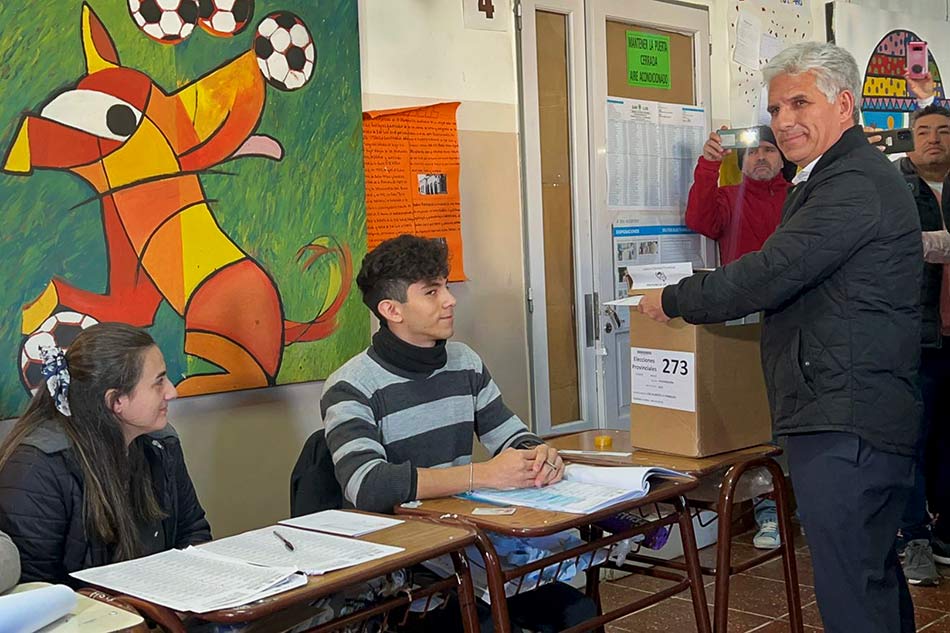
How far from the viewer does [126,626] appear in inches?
54.7

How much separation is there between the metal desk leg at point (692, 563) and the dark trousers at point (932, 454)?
1602 millimetres

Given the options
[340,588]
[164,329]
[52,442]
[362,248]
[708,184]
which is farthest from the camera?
[708,184]

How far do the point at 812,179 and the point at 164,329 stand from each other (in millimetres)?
1577

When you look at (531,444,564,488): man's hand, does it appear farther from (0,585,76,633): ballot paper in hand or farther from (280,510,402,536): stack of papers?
(0,585,76,633): ballot paper in hand

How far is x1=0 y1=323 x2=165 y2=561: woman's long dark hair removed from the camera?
6.33ft

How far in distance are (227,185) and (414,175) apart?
65 cm

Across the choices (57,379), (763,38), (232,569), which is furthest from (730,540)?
(763,38)

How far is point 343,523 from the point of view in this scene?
198 cm

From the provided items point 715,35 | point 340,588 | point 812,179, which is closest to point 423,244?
point 812,179

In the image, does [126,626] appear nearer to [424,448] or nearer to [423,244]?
[424,448]

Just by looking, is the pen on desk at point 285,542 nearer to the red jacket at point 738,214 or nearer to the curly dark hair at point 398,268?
the curly dark hair at point 398,268

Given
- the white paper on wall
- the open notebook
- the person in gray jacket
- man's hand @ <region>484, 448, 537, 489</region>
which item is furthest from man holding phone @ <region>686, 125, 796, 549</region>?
the person in gray jacket

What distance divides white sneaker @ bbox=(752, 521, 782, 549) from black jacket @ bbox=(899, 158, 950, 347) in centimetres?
104

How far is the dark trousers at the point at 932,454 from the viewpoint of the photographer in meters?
3.72
